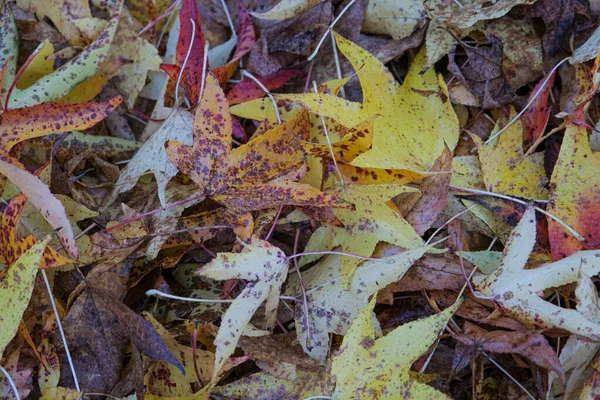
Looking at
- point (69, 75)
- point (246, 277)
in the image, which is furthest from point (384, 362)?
point (69, 75)

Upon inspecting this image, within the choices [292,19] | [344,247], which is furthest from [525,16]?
[344,247]

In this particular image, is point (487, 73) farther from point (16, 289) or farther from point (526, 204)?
point (16, 289)

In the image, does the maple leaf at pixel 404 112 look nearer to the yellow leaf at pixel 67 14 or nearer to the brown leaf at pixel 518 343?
the brown leaf at pixel 518 343

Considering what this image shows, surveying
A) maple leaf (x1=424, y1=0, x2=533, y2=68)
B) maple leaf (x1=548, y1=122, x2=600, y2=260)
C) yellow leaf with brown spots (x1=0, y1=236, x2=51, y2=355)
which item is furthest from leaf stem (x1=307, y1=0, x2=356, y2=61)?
yellow leaf with brown spots (x1=0, y1=236, x2=51, y2=355)

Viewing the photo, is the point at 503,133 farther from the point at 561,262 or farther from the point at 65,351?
the point at 65,351

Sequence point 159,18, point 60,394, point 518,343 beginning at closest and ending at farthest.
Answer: point 518,343, point 60,394, point 159,18

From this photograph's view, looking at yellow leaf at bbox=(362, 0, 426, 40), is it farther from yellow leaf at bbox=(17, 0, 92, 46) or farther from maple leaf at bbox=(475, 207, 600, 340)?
yellow leaf at bbox=(17, 0, 92, 46)

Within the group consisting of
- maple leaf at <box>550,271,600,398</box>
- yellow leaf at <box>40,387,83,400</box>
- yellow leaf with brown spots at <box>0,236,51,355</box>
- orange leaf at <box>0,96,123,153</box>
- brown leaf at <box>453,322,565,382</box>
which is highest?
orange leaf at <box>0,96,123,153</box>
